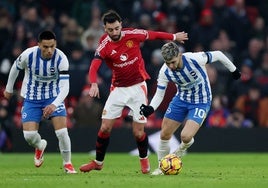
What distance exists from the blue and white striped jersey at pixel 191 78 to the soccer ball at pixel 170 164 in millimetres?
1089

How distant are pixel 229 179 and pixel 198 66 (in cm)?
191

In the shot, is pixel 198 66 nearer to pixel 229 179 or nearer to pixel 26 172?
pixel 229 179

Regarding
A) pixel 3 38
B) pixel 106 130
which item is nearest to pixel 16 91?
pixel 3 38

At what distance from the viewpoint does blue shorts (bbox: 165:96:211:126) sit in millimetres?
13453

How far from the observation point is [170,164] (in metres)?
12.9

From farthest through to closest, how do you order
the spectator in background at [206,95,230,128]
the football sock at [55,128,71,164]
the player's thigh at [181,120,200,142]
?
the spectator in background at [206,95,230,128]
the football sock at [55,128,71,164]
the player's thigh at [181,120,200,142]

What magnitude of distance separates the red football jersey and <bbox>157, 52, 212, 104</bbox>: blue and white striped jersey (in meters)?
0.38

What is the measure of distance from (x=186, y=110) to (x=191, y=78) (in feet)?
1.81

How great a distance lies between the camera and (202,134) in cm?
2100

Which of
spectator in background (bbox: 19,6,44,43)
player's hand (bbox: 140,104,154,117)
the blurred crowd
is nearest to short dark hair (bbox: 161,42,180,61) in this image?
player's hand (bbox: 140,104,154,117)

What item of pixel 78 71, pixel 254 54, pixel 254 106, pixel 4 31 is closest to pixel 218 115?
pixel 254 106

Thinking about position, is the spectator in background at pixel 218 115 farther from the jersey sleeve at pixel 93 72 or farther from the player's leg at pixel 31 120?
Answer: the jersey sleeve at pixel 93 72

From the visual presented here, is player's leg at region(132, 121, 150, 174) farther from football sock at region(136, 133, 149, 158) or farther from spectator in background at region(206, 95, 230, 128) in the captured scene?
spectator in background at region(206, 95, 230, 128)

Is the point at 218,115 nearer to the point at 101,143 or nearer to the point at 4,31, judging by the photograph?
the point at 4,31
